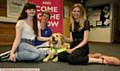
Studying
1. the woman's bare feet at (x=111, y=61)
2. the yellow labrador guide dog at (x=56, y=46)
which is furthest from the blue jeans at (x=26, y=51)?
the woman's bare feet at (x=111, y=61)

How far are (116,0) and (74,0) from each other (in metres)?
1.71

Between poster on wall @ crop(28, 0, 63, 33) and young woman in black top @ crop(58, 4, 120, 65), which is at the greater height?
poster on wall @ crop(28, 0, 63, 33)

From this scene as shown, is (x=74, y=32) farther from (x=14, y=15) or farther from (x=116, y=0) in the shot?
(x=116, y=0)

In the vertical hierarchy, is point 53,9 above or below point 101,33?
above

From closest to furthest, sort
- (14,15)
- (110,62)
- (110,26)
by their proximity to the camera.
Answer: (110,62)
(14,15)
(110,26)

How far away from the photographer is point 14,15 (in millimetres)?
5922

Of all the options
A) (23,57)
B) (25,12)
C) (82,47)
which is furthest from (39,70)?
(25,12)

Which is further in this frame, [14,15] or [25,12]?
[14,15]

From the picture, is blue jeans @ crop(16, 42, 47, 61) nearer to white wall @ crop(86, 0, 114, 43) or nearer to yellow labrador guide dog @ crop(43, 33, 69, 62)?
yellow labrador guide dog @ crop(43, 33, 69, 62)

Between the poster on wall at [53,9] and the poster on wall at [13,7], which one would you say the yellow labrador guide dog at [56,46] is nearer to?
the poster on wall at [53,9]

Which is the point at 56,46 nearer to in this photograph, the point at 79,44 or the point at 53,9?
the point at 79,44

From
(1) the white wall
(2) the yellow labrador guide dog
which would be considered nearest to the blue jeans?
(2) the yellow labrador guide dog

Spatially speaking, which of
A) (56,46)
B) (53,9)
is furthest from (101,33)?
(56,46)

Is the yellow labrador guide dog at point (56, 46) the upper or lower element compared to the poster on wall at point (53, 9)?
lower
